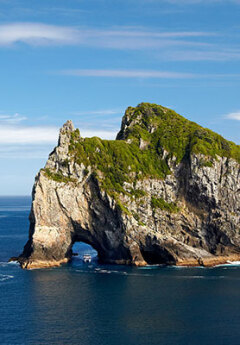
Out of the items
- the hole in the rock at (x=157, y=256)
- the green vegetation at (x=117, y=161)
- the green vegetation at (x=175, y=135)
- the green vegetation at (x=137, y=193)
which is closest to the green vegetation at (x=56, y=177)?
the green vegetation at (x=117, y=161)

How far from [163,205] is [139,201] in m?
7.81

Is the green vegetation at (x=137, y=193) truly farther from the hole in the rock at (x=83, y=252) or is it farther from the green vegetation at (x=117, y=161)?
the hole in the rock at (x=83, y=252)

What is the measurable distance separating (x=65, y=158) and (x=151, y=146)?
1179 inches

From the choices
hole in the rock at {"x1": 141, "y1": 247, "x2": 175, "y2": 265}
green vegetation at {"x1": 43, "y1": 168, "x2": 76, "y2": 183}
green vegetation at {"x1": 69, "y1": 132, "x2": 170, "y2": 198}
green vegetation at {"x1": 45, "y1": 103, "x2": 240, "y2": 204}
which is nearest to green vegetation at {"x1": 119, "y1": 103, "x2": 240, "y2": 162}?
green vegetation at {"x1": 45, "y1": 103, "x2": 240, "y2": 204}

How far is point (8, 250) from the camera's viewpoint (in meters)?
158

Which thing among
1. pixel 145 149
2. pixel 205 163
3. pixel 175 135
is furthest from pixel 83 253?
pixel 205 163

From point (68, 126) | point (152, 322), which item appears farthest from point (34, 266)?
point (152, 322)

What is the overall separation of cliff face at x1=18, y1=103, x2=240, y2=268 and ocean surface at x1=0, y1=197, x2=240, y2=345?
689 cm

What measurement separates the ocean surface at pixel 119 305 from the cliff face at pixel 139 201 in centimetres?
689

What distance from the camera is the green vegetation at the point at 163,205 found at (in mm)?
138750

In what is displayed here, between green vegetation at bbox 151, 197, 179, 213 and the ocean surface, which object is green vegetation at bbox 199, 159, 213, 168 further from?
the ocean surface

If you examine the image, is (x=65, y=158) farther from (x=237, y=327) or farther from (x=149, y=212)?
(x=237, y=327)

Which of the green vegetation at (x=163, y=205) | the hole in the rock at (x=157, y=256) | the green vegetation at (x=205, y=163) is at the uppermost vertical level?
the green vegetation at (x=205, y=163)

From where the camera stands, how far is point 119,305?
3669 inches
